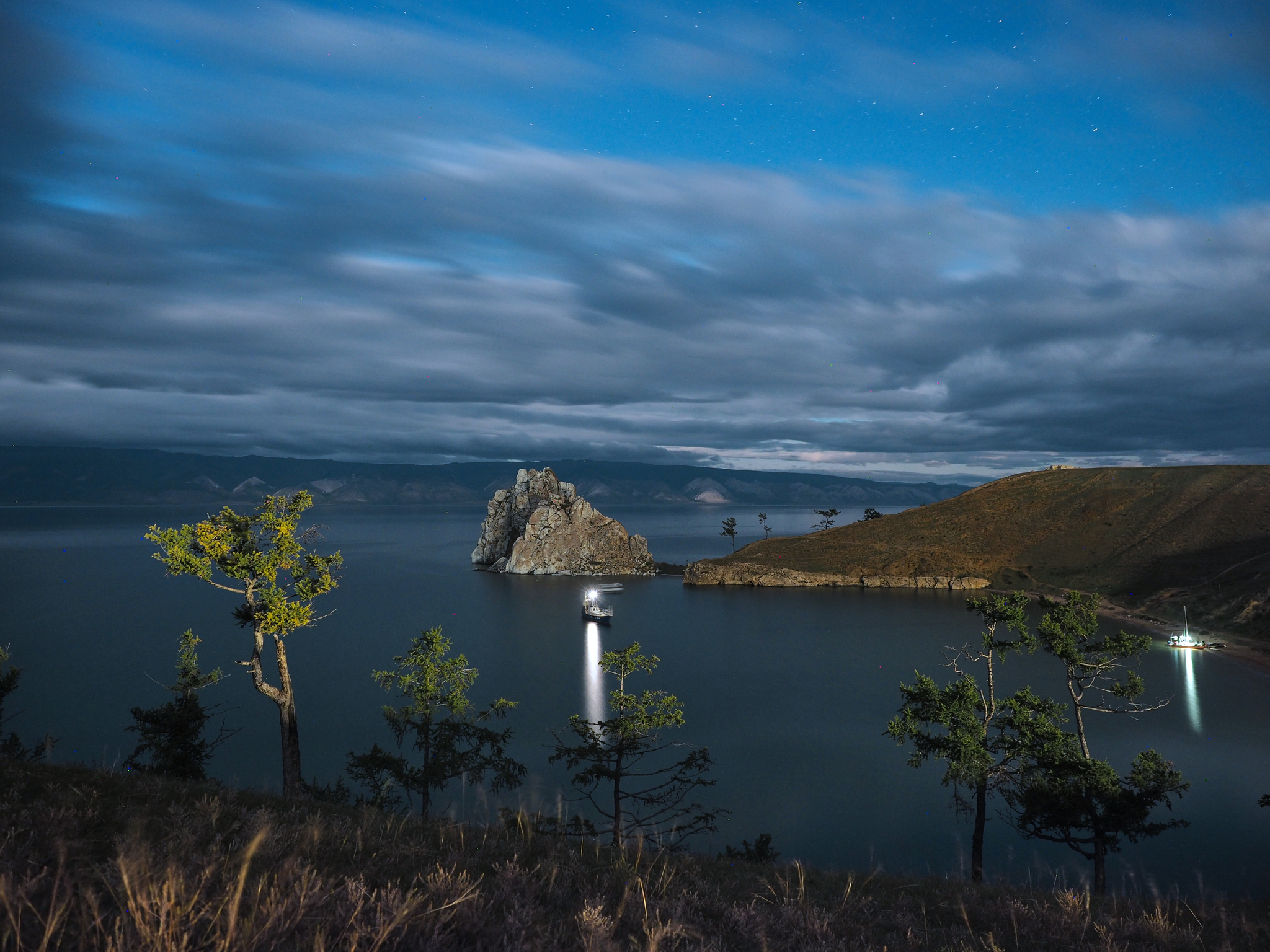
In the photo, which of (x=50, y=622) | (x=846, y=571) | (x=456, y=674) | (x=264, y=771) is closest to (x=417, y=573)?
(x=50, y=622)

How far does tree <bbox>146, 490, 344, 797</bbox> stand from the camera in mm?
22922

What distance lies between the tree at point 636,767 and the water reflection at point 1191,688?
131 ft

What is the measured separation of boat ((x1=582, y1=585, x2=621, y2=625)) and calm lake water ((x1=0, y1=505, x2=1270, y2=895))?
3007mm

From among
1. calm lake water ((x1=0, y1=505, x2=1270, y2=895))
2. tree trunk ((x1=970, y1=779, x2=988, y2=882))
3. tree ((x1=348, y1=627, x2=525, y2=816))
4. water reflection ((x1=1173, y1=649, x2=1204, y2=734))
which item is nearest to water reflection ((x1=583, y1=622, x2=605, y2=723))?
calm lake water ((x1=0, y1=505, x2=1270, y2=895))

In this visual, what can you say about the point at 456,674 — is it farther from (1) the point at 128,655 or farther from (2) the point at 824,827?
(1) the point at 128,655

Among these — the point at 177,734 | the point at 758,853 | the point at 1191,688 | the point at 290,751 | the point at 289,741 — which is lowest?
the point at 1191,688

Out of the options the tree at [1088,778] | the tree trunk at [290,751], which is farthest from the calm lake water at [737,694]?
the tree trunk at [290,751]

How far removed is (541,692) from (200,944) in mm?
60302

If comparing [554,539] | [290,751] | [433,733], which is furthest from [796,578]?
[290,751]

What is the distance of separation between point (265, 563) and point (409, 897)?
2209 centimetres

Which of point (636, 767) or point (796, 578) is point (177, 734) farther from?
point (796, 578)

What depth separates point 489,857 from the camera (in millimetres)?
8094

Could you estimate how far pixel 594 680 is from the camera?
6688cm

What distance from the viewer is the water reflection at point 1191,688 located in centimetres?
5066
